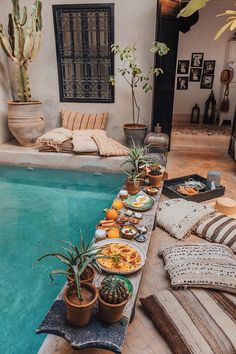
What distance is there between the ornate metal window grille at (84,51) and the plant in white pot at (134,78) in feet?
1.00

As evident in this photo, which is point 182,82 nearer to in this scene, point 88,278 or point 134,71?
point 134,71

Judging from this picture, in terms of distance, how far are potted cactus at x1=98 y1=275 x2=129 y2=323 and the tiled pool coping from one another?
3.34 metres

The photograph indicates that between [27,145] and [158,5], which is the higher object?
[158,5]

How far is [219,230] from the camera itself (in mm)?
2541

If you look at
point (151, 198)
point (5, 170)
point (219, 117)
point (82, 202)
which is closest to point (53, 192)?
point (82, 202)

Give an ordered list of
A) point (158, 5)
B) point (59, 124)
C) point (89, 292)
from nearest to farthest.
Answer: point (89, 292), point (158, 5), point (59, 124)

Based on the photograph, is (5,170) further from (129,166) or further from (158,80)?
(158,80)

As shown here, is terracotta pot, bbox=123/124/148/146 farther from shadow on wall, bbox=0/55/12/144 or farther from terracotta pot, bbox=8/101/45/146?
shadow on wall, bbox=0/55/12/144

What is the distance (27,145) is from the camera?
530 centimetres

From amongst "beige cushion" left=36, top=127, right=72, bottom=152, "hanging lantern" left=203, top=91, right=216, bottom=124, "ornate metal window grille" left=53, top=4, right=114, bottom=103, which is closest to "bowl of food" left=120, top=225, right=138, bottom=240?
"beige cushion" left=36, top=127, right=72, bottom=152

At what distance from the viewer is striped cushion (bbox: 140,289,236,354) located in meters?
1.51

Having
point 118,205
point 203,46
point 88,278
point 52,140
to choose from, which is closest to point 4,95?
point 52,140

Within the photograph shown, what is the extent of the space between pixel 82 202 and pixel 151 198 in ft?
4.87

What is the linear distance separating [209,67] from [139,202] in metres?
6.44
